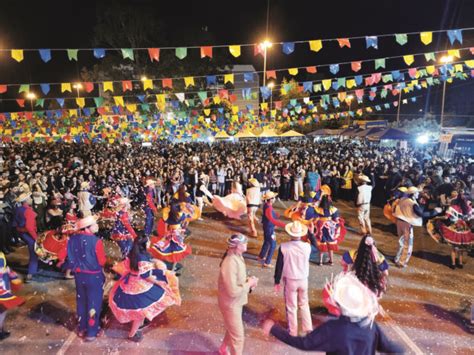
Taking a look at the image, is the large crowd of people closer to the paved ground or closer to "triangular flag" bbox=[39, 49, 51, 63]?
the paved ground

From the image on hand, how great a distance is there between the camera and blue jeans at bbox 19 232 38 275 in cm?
634

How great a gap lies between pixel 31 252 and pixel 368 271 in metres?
6.19

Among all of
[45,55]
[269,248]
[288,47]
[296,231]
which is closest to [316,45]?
[288,47]

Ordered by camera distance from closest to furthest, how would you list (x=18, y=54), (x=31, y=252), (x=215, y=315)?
(x=215, y=315), (x=31, y=252), (x=18, y=54)

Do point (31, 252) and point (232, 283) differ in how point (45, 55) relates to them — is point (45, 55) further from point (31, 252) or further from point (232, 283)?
point (232, 283)

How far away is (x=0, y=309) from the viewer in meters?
4.27

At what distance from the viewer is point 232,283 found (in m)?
3.58

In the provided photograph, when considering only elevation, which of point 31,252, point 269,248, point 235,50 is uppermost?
point 235,50

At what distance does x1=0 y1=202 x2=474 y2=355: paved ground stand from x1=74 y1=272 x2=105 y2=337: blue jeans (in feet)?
0.72

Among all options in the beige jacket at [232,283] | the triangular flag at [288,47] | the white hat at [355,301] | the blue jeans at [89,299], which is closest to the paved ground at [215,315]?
the blue jeans at [89,299]

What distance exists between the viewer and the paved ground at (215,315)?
4309 millimetres

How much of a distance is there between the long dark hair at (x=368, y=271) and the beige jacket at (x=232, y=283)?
1529 mm

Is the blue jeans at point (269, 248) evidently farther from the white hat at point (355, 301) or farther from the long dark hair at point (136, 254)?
the white hat at point (355, 301)

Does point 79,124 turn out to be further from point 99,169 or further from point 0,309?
point 0,309
